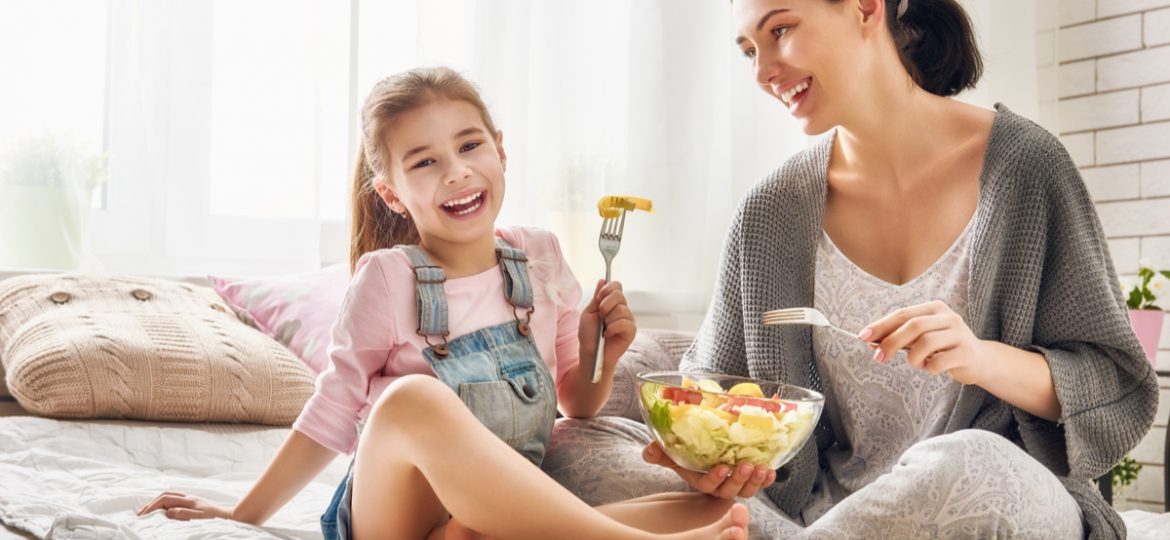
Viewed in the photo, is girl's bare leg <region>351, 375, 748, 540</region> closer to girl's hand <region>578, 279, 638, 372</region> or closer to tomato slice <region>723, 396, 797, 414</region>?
tomato slice <region>723, 396, 797, 414</region>

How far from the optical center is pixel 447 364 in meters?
1.43

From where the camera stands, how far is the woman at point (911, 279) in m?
1.36

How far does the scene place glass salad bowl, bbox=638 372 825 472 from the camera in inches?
47.7

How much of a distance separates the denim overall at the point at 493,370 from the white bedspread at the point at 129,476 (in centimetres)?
20

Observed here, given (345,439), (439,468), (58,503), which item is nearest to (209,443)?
(58,503)

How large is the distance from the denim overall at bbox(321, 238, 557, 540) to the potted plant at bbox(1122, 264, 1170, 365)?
1.91m

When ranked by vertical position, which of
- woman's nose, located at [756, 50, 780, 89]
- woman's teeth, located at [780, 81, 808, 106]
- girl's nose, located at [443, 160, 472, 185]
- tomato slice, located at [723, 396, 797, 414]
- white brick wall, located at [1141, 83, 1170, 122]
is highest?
white brick wall, located at [1141, 83, 1170, 122]

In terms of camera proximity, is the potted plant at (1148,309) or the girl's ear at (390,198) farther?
the potted plant at (1148,309)

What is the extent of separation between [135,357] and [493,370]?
2.28 feet

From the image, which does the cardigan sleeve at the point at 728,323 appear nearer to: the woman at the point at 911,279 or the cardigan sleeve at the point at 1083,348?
the woman at the point at 911,279

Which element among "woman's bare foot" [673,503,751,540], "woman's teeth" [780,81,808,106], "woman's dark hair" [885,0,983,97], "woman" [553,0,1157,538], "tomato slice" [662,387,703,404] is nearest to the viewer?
"woman's bare foot" [673,503,751,540]

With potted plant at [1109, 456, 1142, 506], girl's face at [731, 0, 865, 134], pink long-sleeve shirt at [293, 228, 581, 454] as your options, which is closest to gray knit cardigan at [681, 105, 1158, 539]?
girl's face at [731, 0, 865, 134]

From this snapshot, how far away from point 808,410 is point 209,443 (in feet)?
3.48

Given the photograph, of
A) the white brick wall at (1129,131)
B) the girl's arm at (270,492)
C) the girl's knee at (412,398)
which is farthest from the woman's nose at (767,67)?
the white brick wall at (1129,131)
